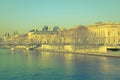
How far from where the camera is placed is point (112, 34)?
258 feet

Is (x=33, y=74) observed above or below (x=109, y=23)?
below

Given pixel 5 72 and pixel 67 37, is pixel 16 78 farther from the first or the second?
pixel 67 37

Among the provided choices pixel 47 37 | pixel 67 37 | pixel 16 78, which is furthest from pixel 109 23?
pixel 16 78

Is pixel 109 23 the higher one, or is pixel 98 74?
pixel 109 23

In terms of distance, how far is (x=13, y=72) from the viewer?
99.1 feet

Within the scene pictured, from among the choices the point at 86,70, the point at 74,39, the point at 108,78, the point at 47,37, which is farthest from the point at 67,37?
the point at 108,78

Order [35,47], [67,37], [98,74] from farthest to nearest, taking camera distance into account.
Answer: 1. [35,47]
2. [67,37]
3. [98,74]

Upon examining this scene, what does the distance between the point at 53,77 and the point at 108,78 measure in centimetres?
416

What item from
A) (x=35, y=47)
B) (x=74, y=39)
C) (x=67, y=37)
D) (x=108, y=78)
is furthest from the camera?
(x=35, y=47)

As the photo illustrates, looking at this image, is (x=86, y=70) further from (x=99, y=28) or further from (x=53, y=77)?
(x=99, y=28)

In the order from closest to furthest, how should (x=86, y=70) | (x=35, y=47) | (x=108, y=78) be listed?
(x=108, y=78) → (x=86, y=70) → (x=35, y=47)

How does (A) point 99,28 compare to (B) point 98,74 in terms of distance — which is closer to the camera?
(B) point 98,74

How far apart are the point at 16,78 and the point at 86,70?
736cm

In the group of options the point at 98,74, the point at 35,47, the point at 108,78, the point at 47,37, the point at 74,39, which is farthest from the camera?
the point at 47,37
